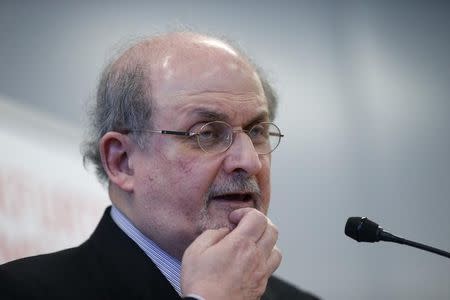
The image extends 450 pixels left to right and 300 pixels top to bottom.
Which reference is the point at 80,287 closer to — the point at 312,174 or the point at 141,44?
the point at 141,44

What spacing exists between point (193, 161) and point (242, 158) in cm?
15

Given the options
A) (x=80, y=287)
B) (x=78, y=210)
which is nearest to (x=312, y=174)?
(x=78, y=210)

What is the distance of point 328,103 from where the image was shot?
3.45 meters

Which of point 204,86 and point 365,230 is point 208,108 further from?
point 365,230

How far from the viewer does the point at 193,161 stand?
1.72 m

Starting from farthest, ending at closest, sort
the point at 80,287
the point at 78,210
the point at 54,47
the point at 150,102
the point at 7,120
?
1. the point at 54,47
2. the point at 78,210
3. the point at 7,120
4. the point at 150,102
5. the point at 80,287

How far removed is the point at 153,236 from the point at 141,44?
67 cm

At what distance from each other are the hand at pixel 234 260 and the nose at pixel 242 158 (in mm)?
125

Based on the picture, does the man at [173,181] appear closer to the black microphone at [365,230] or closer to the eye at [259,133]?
the eye at [259,133]

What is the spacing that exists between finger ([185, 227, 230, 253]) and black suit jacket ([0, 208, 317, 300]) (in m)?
0.22

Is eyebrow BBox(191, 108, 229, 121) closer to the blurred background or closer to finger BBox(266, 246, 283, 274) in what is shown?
finger BBox(266, 246, 283, 274)

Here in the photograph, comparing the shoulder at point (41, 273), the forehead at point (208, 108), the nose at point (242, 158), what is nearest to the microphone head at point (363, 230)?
the nose at point (242, 158)

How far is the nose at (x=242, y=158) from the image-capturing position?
1709 millimetres

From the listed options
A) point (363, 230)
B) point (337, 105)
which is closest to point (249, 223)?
point (363, 230)
